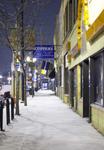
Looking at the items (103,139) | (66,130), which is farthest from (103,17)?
(66,130)

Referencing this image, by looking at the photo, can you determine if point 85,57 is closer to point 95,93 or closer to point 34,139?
point 95,93

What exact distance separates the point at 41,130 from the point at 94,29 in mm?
4093

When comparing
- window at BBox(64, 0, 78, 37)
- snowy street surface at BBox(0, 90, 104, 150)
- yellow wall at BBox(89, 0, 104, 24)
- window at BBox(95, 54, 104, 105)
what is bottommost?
snowy street surface at BBox(0, 90, 104, 150)

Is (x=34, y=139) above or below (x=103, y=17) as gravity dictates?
below

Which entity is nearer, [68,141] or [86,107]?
[68,141]

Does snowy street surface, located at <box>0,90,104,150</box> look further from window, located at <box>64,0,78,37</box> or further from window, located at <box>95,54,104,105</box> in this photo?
window, located at <box>64,0,78,37</box>

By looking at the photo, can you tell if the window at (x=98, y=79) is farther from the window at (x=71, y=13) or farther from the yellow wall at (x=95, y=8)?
the window at (x=71, y=13)

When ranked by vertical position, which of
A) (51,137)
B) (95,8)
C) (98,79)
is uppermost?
(95,8)

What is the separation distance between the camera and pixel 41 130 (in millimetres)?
17797

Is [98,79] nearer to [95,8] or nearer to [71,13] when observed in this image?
[95,8]

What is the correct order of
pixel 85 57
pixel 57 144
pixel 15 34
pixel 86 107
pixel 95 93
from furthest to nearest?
pixel 15 34, pixel 86 107, pixel 85 57, pixel 95 93, pixel 57 144

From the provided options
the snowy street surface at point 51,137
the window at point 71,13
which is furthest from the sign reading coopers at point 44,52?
the snowy street surface at point 51,137

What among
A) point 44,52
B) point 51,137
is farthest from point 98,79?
point 44,52

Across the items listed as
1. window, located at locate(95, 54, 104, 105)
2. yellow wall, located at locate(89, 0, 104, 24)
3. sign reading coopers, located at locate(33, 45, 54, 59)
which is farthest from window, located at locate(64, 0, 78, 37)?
window, located at locate(95, 54, 104, 105)
